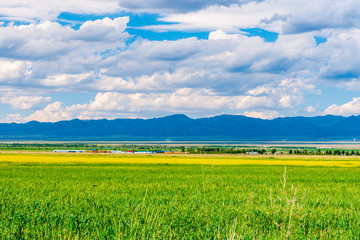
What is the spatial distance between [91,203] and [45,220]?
411 cm

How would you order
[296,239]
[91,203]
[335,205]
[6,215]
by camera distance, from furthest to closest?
1. [335,205]
2. [91,203]
3. [6,215]
4. [296,239]

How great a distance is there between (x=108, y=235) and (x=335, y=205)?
12.5 metres

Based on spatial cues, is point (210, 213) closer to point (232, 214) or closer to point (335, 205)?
point (232, 214)

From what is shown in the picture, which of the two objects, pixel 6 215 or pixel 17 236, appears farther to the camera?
pixel 6 215

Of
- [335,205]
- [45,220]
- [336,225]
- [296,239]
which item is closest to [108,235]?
[45,220]

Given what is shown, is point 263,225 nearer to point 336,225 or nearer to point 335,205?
point 336,225

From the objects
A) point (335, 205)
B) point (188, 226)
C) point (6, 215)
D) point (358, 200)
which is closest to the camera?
point (188, 226)

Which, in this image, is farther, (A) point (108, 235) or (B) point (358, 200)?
(B) point (358, 200)

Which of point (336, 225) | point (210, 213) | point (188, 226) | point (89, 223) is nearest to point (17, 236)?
point (89, 223)

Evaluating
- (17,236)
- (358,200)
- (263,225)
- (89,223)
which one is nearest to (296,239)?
(263,225)

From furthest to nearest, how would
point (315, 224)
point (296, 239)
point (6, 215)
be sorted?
point (6, 215)
point (315, 224)
point (296, 239)

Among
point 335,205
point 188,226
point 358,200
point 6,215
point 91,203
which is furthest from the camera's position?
point 358,200

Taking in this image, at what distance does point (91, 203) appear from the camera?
16891mm

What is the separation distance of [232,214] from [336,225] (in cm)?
355
